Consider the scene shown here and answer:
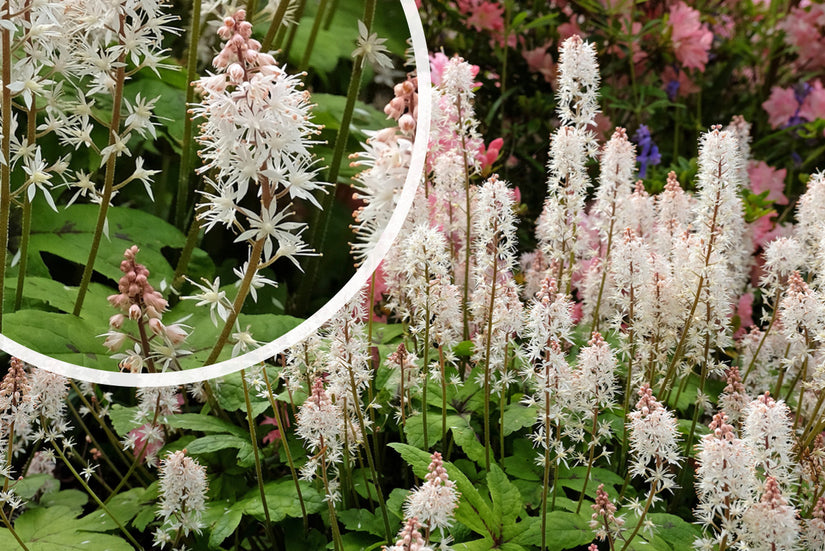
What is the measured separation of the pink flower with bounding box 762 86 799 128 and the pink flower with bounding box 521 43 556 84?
0.40 meters

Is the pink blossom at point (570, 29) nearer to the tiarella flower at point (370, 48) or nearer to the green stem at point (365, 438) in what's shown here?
the tiarella flower at point (370, 48)

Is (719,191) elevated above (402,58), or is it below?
below

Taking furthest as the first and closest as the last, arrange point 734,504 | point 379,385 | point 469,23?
point 469,23 → point 379,385 → point 734,504

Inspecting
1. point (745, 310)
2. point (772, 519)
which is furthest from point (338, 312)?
point (745, 310)

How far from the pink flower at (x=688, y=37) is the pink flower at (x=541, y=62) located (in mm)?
191

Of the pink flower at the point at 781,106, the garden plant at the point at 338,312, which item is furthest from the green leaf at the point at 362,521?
the pink flower at the point at 781,106

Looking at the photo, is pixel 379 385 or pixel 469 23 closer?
pixel 379 385

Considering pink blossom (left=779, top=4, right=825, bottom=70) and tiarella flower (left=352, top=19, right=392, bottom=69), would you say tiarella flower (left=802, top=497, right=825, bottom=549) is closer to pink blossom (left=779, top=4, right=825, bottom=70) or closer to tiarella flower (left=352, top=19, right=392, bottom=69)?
tiarella flower (left=352, top=19, right=392, bottom=69)

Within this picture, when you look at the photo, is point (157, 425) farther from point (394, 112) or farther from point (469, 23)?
point (469, 23)

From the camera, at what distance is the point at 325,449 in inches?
27.9

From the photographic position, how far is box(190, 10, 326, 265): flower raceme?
69 cm

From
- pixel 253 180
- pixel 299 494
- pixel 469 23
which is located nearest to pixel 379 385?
pixel 299 494

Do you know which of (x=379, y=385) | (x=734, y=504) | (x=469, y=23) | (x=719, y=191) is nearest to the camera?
(x=734, y=504)

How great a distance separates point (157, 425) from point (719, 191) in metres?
0.58
